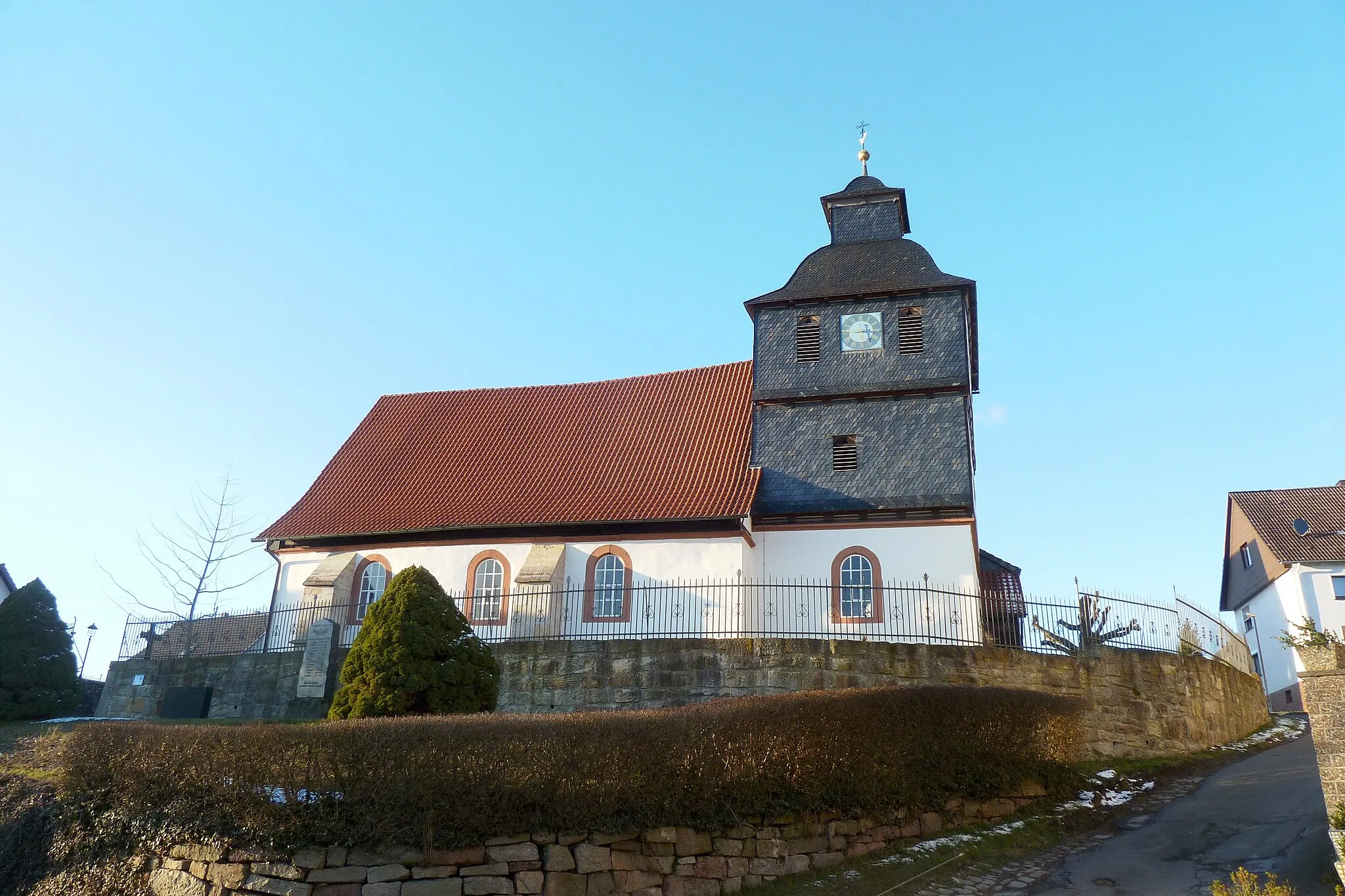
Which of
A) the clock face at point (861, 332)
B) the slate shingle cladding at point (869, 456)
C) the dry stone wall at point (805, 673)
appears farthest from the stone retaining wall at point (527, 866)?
the clock face at point (861, 332)

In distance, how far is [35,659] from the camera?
1967 centimetres

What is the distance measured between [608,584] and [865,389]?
7456 mm

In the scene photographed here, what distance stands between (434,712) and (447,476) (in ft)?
41.7

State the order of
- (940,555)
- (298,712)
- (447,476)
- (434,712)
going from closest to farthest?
(434,712)
(298,712)
(940,555)
(447,476)

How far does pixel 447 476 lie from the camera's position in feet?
83.4

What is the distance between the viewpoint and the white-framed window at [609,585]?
21.7 m

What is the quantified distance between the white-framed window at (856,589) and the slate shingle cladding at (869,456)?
1191 millimetres

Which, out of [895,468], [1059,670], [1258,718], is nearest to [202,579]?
[895,468]

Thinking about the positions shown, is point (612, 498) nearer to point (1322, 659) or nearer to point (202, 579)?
point (202, 579)

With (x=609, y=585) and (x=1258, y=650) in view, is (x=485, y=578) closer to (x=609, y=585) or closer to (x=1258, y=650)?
(x=609, y=585)

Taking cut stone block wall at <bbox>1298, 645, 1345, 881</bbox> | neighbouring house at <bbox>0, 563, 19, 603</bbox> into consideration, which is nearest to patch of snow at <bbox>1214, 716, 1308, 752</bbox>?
cut stone block wall at <bbox>1298, 645, 1345, 881</bbox>

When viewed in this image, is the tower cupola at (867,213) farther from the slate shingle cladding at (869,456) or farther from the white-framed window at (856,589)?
the white-framed window at (856,589)

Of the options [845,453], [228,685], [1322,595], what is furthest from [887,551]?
[1322,595]

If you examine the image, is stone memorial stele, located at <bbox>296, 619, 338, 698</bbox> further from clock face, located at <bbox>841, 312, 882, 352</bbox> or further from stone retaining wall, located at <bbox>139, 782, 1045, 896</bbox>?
clock face, located at <bbox>841, 312, 882, 352</bbox>
